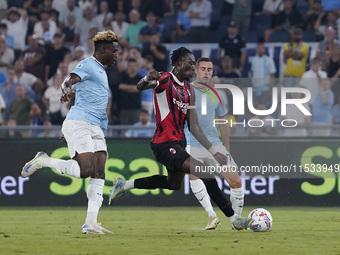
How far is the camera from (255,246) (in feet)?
25.6

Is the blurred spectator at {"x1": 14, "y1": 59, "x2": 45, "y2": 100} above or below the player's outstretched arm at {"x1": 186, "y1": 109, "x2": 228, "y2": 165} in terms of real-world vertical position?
above

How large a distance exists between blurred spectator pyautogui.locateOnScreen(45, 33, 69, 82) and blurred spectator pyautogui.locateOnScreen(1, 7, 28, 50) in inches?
48.1

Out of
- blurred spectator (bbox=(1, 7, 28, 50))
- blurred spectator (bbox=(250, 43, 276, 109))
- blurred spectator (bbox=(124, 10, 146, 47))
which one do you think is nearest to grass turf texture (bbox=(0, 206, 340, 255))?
blurred spectator (bbox=(250, 43, 276, 109))

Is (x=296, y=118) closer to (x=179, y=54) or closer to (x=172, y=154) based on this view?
(x=179, y=54)

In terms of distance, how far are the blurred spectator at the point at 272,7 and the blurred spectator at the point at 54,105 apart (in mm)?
5060

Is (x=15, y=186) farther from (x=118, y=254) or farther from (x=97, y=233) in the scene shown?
(x=118, y=254)

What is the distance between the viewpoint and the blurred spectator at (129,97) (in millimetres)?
14891

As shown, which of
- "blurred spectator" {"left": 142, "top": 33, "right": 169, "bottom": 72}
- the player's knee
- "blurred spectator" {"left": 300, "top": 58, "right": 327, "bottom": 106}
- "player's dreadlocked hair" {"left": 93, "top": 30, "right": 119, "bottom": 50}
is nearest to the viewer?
"player's dreadlocked hair" {"left": 93, "top": 30, "right": 119, "bottom": 50}

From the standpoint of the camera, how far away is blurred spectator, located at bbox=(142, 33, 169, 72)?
16.1 metres

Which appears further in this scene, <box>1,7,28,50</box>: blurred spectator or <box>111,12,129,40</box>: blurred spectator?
<box>1,7,28,50</box>: blurred spectator

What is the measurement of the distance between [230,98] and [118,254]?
25.5 feet

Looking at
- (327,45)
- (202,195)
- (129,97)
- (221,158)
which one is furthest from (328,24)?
(221,158)

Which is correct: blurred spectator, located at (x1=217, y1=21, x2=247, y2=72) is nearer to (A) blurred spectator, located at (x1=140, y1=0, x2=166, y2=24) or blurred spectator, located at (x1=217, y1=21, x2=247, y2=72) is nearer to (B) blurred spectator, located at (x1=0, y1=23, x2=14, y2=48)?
(A) blurred spectator, located at (x1=140, y1=0, x2=166, y2=24)

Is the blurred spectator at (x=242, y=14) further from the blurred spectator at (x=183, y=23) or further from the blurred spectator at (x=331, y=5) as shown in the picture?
the blurred spectator at (x=331, y=5)
